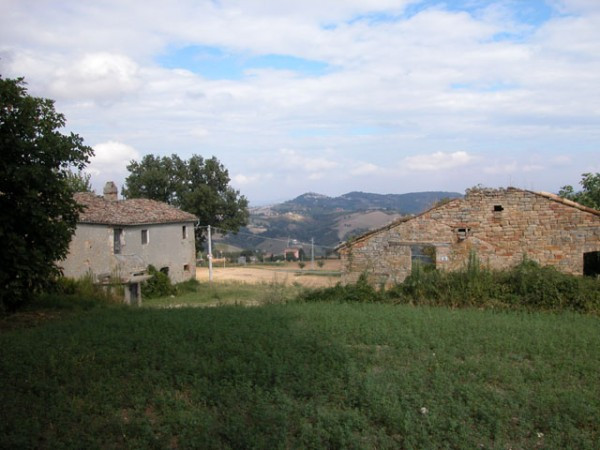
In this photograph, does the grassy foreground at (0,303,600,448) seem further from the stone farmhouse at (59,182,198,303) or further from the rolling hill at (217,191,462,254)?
the rolling hill at (217,191,462,254)

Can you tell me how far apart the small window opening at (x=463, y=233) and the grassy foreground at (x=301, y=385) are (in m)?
8.80

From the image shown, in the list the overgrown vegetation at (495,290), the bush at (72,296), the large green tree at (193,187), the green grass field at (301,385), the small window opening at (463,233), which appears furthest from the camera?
the large green tree at (193,187)

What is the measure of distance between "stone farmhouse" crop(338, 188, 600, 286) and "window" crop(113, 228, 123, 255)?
16.3 meters

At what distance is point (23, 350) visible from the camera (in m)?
8.84

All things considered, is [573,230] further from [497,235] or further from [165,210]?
[165,210]

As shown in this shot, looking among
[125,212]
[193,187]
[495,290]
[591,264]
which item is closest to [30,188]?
[495,290]

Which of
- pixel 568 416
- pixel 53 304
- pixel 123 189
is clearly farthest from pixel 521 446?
pixel 123 189

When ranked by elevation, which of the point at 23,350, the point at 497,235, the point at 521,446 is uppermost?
the point at 497,235

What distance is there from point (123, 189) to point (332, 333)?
4647 cm

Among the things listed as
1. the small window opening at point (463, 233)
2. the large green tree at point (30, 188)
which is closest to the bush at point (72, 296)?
the large green tree at point (30, 188)

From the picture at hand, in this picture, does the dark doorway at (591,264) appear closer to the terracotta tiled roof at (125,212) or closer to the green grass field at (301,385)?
the green grass field at (301,385)

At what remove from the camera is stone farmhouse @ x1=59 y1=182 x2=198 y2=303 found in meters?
30.8

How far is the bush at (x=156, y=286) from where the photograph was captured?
31.5 m

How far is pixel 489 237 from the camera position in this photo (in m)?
19.4
